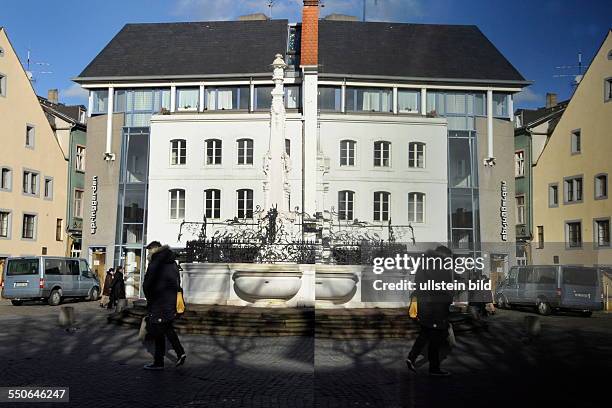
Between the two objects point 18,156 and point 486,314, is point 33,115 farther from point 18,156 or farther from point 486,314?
point 486,314

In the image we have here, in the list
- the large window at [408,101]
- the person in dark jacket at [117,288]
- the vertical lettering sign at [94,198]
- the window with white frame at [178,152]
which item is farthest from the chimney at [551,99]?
the person in dark jacket at [117,288]

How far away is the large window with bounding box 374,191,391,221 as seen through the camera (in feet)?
13.3

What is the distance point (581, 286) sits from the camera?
8.72 feet

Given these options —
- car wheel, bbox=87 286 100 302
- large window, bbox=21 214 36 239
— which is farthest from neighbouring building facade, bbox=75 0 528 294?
car wheel, bbox=87 286 100 302

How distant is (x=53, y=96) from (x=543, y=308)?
117 inches

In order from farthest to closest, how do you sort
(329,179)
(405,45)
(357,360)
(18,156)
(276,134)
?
(276,134) → (329,179) → (18,156) → (405,45) → (357,360)

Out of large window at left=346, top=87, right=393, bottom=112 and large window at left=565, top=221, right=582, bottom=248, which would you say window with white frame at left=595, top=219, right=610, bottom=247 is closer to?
large window at left=565, top=221, right=582, bottom=248

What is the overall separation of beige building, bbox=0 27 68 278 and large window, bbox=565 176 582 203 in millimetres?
2770

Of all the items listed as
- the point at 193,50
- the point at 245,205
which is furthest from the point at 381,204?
the point at 245,205

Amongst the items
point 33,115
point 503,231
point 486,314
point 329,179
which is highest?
point 33,115

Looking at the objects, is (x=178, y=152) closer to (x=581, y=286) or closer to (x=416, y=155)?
(x=416, y=155)

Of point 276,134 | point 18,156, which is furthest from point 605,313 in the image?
point 276,134

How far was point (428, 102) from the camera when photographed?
4285 millimetres

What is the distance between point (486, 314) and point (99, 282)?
61.7 ft
